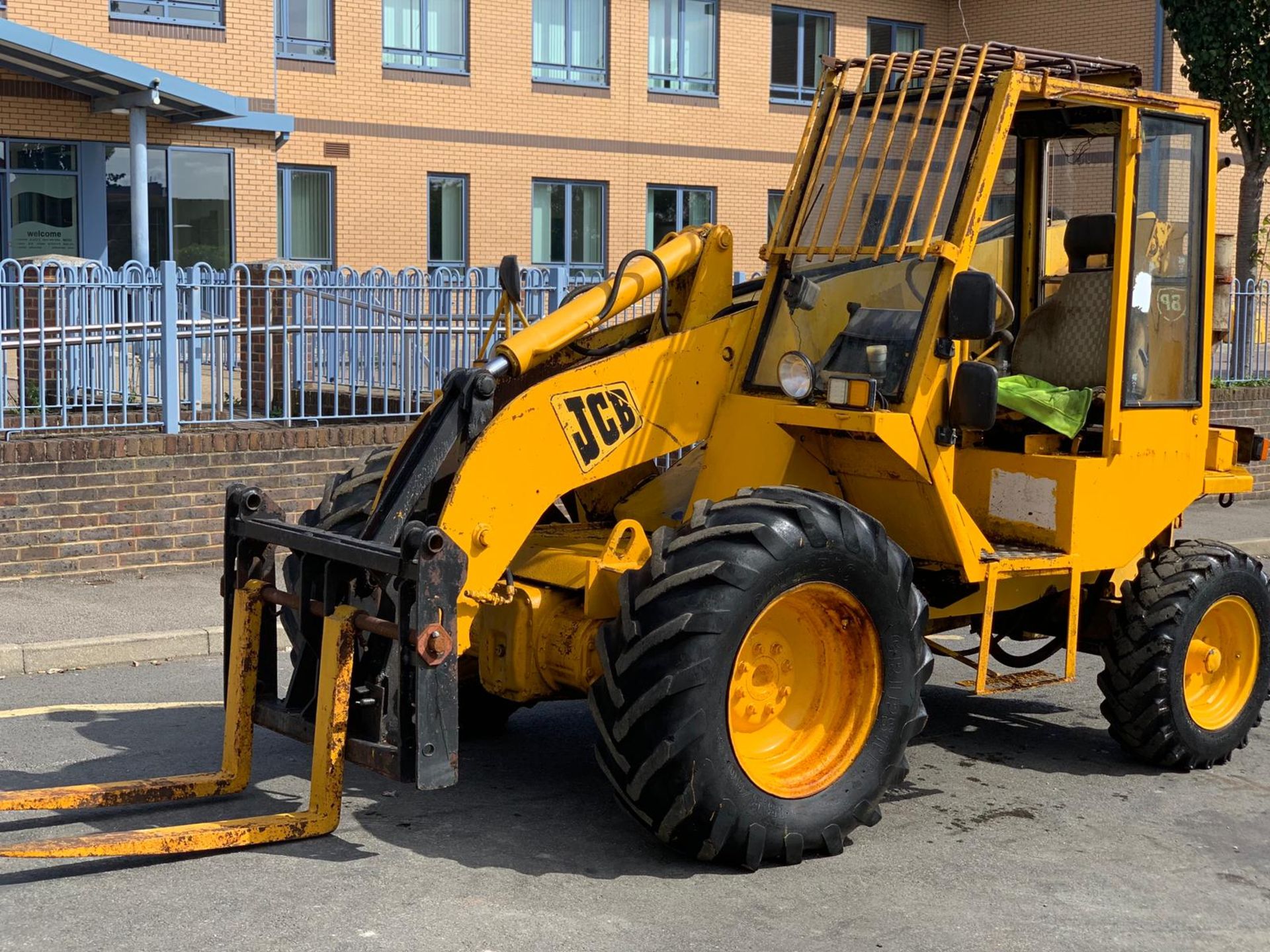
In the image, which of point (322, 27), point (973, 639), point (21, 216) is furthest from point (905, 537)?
point (322, 27)

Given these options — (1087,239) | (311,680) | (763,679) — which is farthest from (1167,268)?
(311,680)

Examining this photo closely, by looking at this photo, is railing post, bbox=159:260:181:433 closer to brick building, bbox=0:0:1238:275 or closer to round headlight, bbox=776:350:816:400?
round headlight, bbox=776:350:816:400

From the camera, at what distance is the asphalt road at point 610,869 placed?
4801 mm

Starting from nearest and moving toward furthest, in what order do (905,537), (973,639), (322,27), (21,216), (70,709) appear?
(905,537), (70,709), (973,639), (21,216), (322,27)

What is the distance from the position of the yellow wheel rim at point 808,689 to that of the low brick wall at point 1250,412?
36.5 feet

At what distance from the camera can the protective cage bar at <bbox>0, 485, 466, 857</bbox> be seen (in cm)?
501

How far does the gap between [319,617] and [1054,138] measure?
3.96 meters

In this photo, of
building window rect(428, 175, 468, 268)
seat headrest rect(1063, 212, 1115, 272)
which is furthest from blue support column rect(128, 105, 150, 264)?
seat headrest rect(1063, 212, 1115, 272)

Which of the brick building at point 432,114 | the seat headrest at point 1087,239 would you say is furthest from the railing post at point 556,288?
the brick building at point 432,114

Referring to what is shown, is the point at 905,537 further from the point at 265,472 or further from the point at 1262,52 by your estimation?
the point at 1262,52

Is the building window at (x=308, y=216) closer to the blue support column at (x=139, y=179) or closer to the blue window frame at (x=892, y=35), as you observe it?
the blue support column at (x=139, y=179)

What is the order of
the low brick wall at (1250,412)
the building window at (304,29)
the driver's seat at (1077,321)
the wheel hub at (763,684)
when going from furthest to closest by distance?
the building window at (304,29) < the low brick wall at (1250,412) < the driver's seat at (1077,321) < the wheel hub at (763,684)

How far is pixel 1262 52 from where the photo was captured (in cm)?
1745

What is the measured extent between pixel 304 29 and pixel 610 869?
2122 centimetres
